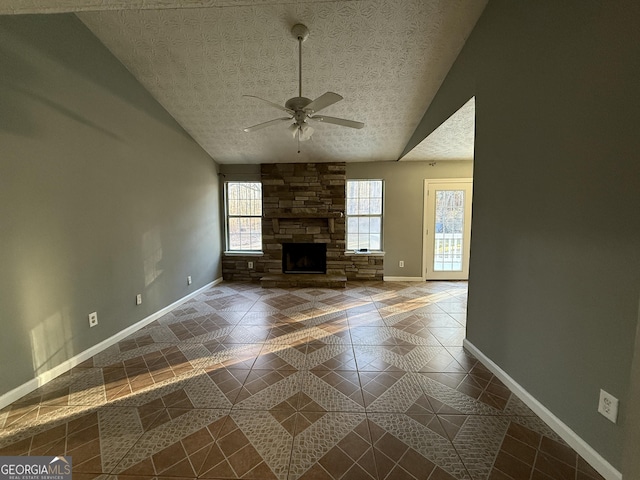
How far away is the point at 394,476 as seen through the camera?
4.14 feet

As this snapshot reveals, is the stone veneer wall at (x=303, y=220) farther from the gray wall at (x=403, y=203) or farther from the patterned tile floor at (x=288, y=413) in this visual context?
the patterned tile floor at (x=288, y=413)

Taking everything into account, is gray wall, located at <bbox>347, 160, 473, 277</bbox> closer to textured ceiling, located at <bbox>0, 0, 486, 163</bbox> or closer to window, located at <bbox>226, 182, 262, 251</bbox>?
textured ceiling, located at <bbox>0, 0, 486, 163</bbox>

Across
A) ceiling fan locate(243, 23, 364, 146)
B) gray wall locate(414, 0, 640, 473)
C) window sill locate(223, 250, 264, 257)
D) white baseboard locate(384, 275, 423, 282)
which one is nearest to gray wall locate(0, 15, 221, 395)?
ceiling fan locate(243, 23, 364, 146)

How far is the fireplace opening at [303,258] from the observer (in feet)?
17.6

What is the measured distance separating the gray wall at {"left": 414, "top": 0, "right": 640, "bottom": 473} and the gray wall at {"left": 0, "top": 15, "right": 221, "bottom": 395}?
11.2 ft

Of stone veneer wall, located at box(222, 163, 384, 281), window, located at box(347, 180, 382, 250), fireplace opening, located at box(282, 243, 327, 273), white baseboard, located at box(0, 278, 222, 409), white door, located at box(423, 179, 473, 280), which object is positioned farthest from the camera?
fireplace opening, located at box(282, 243, 327, 273)

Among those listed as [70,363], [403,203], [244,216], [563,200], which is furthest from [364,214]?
[70,363]

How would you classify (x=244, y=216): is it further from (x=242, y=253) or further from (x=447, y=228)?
(x=447, y=228)

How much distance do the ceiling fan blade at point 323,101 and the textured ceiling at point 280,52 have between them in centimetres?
61

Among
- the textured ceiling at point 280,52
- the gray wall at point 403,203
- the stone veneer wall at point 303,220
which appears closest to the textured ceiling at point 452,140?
the textured ceiling at point 280,52

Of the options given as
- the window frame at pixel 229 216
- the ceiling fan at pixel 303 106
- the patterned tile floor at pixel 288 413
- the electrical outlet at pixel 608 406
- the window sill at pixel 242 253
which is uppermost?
the ceiling fan at pixel 303 106

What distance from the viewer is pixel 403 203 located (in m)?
5.12

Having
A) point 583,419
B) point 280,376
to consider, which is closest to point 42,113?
point 280,376

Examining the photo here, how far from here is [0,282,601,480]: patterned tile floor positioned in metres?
1.33
